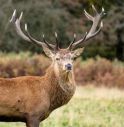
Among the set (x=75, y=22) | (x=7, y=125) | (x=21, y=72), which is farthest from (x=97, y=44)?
(x=7, y=125)

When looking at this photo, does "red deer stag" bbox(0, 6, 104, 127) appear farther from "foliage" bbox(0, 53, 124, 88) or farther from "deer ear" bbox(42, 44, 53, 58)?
"foliage" bbox(0, 53, 124, 88)

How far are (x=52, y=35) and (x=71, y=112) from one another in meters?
19.8

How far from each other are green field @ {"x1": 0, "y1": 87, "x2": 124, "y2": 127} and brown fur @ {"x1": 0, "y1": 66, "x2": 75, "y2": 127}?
95.7 inches

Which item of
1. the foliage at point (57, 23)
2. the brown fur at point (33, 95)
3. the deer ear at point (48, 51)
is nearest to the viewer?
the brown fur at point (33, 95)

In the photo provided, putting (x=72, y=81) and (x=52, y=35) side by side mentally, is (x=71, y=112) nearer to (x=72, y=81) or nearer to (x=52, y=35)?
(x=72, y=81)

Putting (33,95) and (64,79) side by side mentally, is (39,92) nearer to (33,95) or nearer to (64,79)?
(33,95)

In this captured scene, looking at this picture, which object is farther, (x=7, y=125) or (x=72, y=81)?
(x=7, y=125)

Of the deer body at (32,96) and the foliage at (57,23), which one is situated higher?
the deer body at (32,96)

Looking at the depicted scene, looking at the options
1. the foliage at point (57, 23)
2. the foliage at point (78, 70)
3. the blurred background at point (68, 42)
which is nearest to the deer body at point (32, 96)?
the blurred background at point (68, 42)

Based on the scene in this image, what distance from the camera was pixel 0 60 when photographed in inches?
1042

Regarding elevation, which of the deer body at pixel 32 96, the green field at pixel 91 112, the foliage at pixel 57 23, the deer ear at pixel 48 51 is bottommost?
the foliage at pixel 57 23

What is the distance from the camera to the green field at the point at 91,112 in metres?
13.7

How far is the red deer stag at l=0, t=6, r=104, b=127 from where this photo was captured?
10555 millimetres

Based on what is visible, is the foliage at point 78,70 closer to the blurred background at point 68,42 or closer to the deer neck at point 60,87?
the blurred background at point 68,42
